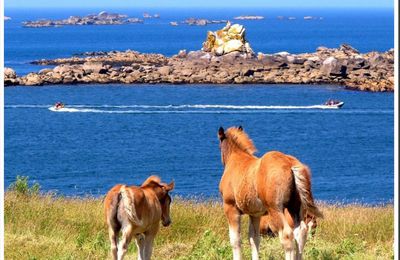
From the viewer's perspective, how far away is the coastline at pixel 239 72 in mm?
94938

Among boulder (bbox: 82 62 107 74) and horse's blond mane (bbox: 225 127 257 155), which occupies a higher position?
horse's blond mane (bbox: 225 127 257 155)

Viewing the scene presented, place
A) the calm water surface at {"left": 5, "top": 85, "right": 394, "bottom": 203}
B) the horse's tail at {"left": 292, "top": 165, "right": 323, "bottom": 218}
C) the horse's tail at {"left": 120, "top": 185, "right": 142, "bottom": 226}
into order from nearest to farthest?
the horse's tail at {"left": 292, "top": 165, "right": 323, "bottom": 218}, the horse's tail at {"left": 120, "top": 185, "right": 142, "bottom": 226}, the calm water surface at {"left": 5, "top": 85, "right": 394, "bottom": 203}

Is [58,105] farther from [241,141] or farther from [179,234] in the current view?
[241,141]

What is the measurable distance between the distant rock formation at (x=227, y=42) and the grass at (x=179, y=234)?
9392cm

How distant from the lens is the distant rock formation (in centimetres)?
10806

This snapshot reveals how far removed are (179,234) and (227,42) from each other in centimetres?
9910

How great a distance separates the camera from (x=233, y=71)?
332 ft

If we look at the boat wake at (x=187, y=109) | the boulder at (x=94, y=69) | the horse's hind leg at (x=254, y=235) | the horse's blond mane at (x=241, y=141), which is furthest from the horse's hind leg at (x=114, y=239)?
the boulder at (x=94, y=69)

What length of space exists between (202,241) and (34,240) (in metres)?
2.16

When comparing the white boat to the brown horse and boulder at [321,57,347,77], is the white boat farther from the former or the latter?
the brown horse

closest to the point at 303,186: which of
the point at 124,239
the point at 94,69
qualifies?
the point at 124,239

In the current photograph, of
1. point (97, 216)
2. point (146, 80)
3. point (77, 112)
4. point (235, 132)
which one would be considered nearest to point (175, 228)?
point (97, 216)

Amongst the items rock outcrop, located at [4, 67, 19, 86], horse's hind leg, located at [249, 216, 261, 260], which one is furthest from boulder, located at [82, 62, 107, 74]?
horse's hind leg, located at [249, 216, 261, 260]

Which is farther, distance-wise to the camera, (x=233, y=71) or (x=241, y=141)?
(x=233, y=71)
